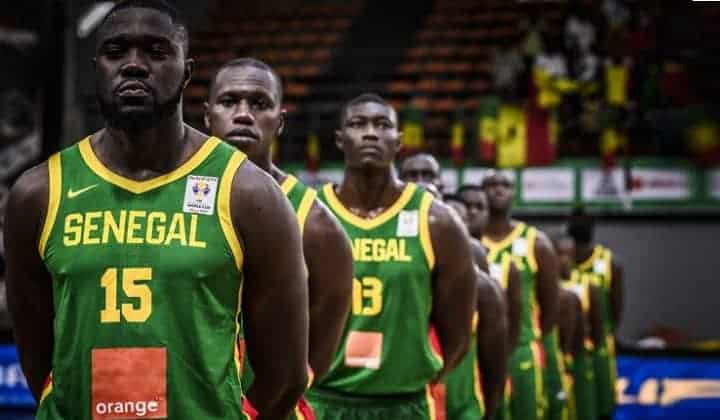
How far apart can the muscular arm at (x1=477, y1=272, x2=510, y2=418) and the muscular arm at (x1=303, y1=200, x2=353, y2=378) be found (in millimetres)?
2845

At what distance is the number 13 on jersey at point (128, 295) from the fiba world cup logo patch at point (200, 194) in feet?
0.54

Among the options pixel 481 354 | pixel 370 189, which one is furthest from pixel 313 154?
pixel 370 189

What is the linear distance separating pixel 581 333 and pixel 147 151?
9878 millimetres

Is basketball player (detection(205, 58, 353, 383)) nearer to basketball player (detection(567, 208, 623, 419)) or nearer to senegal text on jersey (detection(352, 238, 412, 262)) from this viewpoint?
senegal text on jersey (detection(352, 238, 412, 262))

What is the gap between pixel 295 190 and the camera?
447 centimetres

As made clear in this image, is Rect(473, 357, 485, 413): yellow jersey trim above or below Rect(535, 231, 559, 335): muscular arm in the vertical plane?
below

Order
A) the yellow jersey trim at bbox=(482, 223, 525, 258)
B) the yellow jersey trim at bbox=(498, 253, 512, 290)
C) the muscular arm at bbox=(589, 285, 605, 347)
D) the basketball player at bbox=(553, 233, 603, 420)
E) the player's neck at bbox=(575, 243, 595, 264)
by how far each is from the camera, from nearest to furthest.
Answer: the yellow jersey trim at bbox=(498, 253, 512, 290) < the yellow jersey trim at bbox=(482, 223, 525, 258) < the basketball player at bbox=(553, 233, 603, 420) < the muscular arm at bbox=(589, 285, 605, 347) < the player's neck at bbox=(575, 243, 595, 264)

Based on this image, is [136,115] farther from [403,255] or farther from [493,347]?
[493,347]

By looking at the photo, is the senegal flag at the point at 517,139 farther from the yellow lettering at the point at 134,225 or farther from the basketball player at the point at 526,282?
the yellow lettering at the point at 134,225

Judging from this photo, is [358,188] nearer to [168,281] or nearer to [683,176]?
[168,281]

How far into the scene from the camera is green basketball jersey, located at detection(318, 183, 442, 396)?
563cm

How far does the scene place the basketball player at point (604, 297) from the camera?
43.0 feet

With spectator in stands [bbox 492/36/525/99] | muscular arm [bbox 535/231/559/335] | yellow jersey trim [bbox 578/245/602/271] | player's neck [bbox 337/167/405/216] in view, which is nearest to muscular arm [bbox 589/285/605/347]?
yellow jersey trim [bbox 578/245/602/271]

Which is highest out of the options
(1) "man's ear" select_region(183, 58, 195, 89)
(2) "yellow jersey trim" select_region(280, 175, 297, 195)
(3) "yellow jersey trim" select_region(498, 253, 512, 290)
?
(1) "man's ear" select_region(183, 58, 195, 89)
